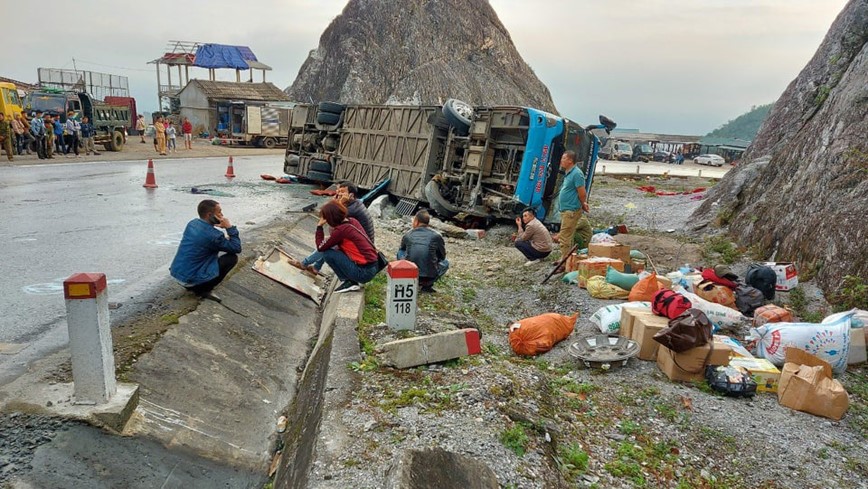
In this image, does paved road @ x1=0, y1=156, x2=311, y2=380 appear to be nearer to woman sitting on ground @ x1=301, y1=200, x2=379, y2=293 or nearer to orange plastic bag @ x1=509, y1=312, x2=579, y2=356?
woman sitting on ground @ x1=301, y1=200, x2=379, y2=293

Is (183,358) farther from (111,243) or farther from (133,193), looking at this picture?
(133,193)

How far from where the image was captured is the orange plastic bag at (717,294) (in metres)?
6.62

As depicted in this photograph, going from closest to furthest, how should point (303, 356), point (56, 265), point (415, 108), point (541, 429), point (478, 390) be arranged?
point (541, 429) → point (478, 390) → point (303, 356) → point (56, 265) → point (415, 108)

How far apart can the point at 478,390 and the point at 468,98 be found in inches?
1902

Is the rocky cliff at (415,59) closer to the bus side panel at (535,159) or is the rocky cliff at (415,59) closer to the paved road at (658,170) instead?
the paved road at (658,170)

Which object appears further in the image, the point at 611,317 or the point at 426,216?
the point at 426,216

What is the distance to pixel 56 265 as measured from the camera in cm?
665

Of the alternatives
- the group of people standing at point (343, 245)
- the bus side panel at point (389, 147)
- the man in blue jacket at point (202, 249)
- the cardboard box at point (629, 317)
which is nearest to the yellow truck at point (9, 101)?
the bus side panel at point (389, 147)

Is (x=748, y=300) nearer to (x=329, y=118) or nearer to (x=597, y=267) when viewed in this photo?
(x=597, y=267)

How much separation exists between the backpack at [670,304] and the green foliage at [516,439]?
8.15 feet

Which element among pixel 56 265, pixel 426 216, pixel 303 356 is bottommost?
pixel 303 356

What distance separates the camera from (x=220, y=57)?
5572 centimetres

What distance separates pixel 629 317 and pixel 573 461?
235 cm

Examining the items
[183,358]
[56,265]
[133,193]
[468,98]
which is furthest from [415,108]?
[468,98]
